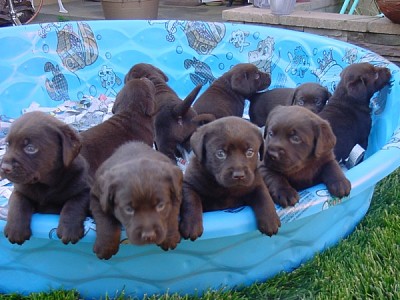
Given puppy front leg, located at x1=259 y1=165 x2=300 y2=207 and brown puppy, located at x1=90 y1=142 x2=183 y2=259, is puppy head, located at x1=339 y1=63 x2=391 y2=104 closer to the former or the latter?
puppy front leg, located at x1=259 y1=165 x2=300 y2=207

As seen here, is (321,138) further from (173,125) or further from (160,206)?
(173,125)

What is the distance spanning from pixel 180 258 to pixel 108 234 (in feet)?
1.75

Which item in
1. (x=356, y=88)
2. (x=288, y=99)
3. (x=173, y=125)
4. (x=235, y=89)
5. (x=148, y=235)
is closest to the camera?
(x=148, y=235)

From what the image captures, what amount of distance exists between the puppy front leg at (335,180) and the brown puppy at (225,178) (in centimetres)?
44

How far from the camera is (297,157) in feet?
11.5

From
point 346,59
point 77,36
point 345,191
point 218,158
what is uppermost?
point 218,158

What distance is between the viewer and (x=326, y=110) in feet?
15.9

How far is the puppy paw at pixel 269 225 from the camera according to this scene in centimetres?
320

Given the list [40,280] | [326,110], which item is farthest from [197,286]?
[326,110]

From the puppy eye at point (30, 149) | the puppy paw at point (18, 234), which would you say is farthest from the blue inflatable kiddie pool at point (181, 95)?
the puppy eye at point (30, 149)

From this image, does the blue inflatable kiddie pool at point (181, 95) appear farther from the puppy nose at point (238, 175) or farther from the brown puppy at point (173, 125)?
the brown puppy at point (173, 125)

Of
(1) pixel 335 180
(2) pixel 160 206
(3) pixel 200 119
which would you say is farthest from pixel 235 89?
(2) pixel 160 206

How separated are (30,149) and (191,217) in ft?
3.15

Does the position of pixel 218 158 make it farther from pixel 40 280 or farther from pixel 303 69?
pixel 303 69
